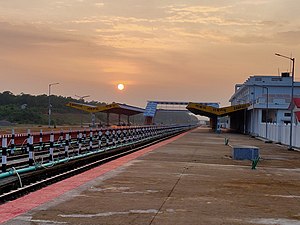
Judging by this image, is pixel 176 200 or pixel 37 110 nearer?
pixel 176 200

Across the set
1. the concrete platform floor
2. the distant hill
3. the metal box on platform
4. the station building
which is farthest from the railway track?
the distant hill

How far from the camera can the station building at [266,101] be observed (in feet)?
244

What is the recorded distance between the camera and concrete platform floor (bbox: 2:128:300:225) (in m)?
9.15

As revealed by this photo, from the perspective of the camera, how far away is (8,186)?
542 inches

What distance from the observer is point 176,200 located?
11.2m

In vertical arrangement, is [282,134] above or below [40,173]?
above

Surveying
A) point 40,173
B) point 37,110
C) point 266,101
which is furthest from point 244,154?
point 37,110

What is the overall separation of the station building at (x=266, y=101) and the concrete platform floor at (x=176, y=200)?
5260 cm

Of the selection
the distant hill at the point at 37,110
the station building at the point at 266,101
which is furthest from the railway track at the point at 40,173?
the distant hill at the point at 37,110

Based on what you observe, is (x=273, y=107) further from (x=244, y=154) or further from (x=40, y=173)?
(x=40, y=173)

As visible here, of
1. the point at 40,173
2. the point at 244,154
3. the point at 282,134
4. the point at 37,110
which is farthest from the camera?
the point at 37,110

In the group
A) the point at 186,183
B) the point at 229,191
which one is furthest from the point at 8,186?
the point at 229,191

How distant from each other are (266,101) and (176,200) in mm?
64056

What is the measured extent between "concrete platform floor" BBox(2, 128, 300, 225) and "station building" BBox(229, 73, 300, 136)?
173 feet
